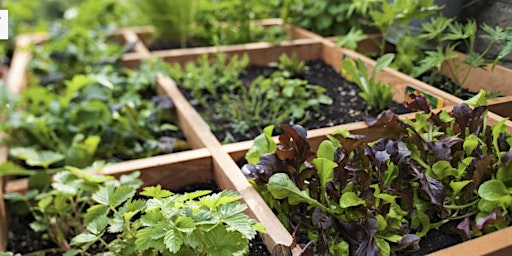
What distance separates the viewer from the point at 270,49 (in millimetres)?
2125

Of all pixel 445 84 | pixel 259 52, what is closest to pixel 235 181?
pixel 445 84

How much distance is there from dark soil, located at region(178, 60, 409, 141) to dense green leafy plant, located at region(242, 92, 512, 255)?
377 millimetres

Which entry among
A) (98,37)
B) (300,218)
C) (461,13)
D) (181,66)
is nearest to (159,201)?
(300,218)

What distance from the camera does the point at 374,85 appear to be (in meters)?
1.47

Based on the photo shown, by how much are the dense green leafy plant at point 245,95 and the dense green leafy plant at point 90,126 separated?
176mm

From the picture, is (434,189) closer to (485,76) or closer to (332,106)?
(485,76)

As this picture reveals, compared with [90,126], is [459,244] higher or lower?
higher

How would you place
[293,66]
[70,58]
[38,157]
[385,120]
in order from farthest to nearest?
[70,58] → [293,66] → [38,157] → [385,120]

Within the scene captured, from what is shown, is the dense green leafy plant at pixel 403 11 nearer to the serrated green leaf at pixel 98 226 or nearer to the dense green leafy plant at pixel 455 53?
the dense green leafy plant at pixel 455 53

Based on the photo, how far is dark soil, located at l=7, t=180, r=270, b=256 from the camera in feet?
4.10

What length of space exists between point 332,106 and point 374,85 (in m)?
0.20

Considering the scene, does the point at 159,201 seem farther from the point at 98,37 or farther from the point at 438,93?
the point at 98,37

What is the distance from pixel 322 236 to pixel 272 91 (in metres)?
0.86

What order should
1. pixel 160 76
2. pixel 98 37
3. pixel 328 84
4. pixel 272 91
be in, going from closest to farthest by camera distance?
pixel 272 91 → pixel 328 84 → pixel 160 76 → pixel 98 37
